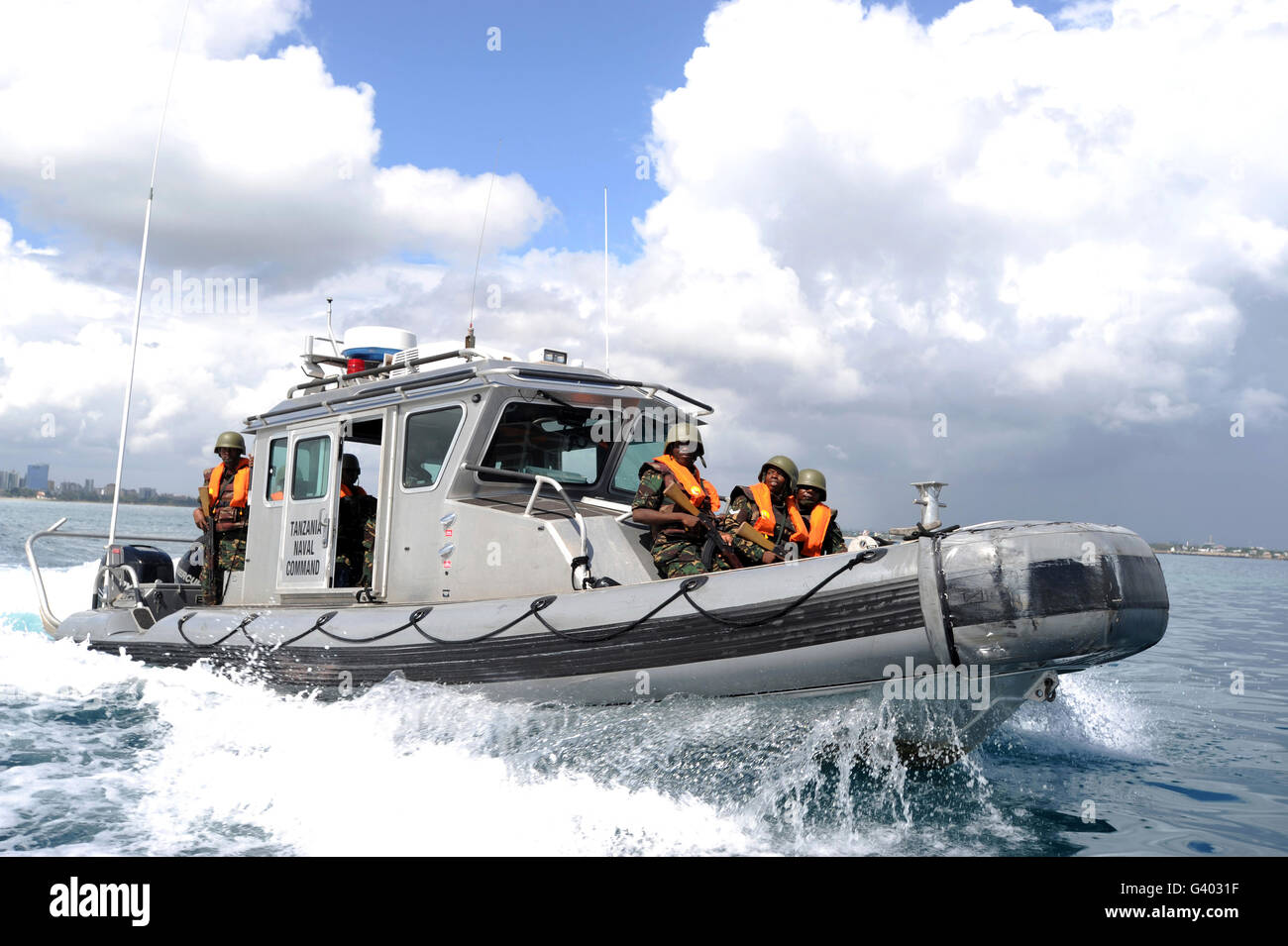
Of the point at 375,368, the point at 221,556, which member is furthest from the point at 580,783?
the point at 221,556

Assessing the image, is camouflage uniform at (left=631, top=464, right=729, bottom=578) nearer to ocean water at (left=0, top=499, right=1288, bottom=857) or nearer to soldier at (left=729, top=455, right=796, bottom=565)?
soldier at (left=729, top=455, right=796, bottom=565)

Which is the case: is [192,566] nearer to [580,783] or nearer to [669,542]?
[669,542]

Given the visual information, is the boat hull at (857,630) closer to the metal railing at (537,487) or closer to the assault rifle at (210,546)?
the metal railing at (537,487)

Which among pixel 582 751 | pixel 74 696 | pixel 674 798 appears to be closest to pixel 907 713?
pixel 674 798

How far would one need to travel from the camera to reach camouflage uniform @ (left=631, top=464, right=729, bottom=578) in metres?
4.87

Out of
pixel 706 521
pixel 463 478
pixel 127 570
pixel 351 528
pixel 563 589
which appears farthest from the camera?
pixel 127 570

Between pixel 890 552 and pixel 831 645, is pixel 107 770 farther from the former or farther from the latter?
pixel 890 552

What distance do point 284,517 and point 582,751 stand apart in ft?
10.5

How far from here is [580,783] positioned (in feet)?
13.9

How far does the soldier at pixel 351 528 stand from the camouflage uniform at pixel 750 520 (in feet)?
8.90

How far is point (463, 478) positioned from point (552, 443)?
2.26 feet

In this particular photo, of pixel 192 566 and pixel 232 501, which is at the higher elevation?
pixel 232 501
